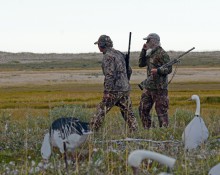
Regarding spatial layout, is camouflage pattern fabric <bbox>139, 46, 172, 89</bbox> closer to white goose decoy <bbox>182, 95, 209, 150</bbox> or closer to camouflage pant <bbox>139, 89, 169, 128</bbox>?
camouflage pant <bbox>139, 89, 169, 128</bbox>

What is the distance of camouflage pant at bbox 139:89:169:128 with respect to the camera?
390 inches

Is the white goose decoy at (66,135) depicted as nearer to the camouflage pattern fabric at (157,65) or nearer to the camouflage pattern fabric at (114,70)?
the camouflage pattern fabric at (114,70)

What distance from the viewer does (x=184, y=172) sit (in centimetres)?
525

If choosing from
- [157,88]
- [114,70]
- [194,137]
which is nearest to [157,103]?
[157,88]

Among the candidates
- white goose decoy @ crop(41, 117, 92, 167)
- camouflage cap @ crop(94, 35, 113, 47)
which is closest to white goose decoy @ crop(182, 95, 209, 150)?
white goose decoy @ crop(41, 117, 92, 167)

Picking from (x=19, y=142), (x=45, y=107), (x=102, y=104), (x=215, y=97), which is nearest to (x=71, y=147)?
(x=19, y=142)

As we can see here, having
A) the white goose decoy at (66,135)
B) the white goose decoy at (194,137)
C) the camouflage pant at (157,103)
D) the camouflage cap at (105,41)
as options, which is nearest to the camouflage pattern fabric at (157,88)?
the camouflage pant at (157,103)

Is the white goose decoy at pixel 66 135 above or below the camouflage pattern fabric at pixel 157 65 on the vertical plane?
below

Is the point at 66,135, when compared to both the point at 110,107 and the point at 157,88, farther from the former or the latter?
the point at 157,88

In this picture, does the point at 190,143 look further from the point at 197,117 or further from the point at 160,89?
the point at 160,89

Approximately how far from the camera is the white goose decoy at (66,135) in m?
6.24

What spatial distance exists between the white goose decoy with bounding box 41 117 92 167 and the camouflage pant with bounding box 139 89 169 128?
3.63m

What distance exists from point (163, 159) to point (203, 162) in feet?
10.3

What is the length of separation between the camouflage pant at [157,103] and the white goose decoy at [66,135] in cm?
363
